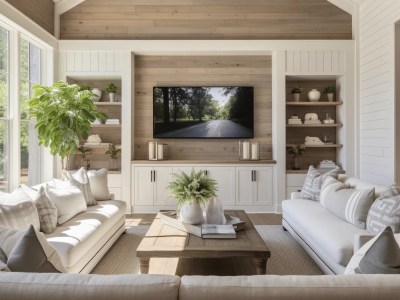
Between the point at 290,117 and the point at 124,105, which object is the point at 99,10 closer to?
the point at 124,105

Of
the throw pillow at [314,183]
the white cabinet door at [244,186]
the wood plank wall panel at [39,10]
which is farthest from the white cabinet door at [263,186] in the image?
the wood plank wall panel at [39,10]

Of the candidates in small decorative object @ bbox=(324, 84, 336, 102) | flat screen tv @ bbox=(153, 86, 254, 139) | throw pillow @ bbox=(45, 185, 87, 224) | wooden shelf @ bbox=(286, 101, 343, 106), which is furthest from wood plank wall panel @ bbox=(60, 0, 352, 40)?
throw pillow @ bbox=(45, 185, 87, 224)

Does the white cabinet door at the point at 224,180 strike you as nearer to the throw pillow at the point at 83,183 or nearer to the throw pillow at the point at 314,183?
the throw pillow at the point at 314,183

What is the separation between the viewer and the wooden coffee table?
2555mm

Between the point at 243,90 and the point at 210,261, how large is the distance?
326cm

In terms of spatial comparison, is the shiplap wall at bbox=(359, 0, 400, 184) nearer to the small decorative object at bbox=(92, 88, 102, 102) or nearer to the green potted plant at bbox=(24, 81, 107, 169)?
the green potted plant at bbox=(24, 81, 107, 169)

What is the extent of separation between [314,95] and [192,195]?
345 cm

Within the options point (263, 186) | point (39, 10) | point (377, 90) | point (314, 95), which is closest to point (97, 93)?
point (39, 10)

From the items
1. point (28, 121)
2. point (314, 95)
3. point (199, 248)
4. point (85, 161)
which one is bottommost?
point (199, 248)

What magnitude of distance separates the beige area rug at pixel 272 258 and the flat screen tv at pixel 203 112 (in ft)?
6.58

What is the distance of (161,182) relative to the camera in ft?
17.9

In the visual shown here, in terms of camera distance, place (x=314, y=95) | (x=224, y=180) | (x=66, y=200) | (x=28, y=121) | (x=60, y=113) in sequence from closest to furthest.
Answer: (x=66, y=200) → (x=60, y=113) → (x=28, y=121) → (x=224, y=180) → (x=314, y=95)

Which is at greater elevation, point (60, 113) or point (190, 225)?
point (60, 113)

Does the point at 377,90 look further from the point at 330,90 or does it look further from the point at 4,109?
the point at 4,109
